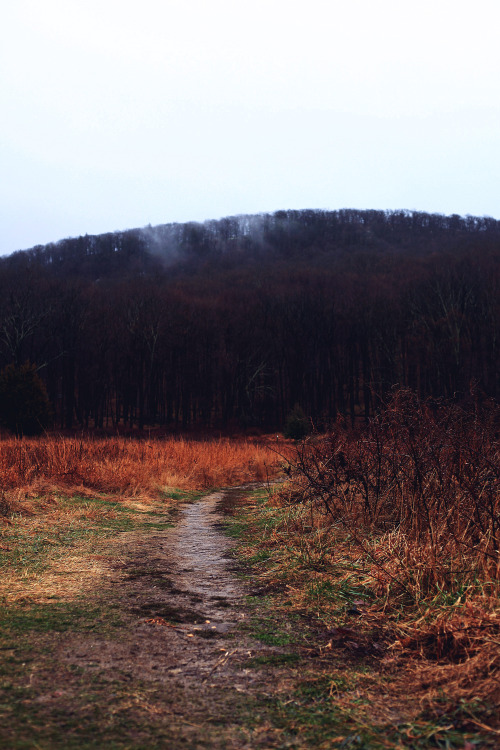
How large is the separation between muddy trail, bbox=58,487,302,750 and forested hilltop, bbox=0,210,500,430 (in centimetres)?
4292

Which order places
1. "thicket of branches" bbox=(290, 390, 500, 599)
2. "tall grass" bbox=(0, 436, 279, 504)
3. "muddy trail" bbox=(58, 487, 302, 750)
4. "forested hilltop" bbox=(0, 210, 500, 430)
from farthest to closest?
"forested hilltop" bbox=(0, 210, 500, 430), "tall grass" bbox=(0, 436, 279, 504), "thicket of branches" bbox=(290, 390, 500, 599), "muddy trail" bbox=(58, 487, 302, 750)

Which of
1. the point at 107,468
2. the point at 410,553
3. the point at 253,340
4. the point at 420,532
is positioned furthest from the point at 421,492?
the point at 253,340

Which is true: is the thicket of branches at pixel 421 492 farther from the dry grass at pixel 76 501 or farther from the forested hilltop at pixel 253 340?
the forested hilltop at pixel 253 340

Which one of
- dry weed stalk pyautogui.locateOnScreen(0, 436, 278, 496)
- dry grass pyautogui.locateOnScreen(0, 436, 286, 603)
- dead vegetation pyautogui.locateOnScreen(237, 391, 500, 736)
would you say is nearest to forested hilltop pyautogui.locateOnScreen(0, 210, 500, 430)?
dry weed stalk pyautogui.locateOnScreen(0, 436, 278, 496)

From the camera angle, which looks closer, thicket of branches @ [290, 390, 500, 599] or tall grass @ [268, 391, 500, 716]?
tall grass @ [268, 391, 500, 716]

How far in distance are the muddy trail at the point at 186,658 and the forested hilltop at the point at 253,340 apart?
42.9 metres

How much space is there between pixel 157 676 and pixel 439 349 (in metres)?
51.0

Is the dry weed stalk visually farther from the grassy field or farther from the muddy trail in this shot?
the muddy trail

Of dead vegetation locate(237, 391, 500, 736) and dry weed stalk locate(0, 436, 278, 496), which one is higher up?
dead vegetation locate(237, 391, 500, 736)

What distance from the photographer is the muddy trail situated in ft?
7.00

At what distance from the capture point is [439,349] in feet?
164

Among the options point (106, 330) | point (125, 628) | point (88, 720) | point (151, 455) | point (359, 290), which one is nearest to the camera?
point (88, 720)

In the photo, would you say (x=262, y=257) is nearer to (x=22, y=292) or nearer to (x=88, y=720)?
(x=22, y=292)

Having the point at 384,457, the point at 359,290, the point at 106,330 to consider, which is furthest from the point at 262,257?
the point at 384,457
